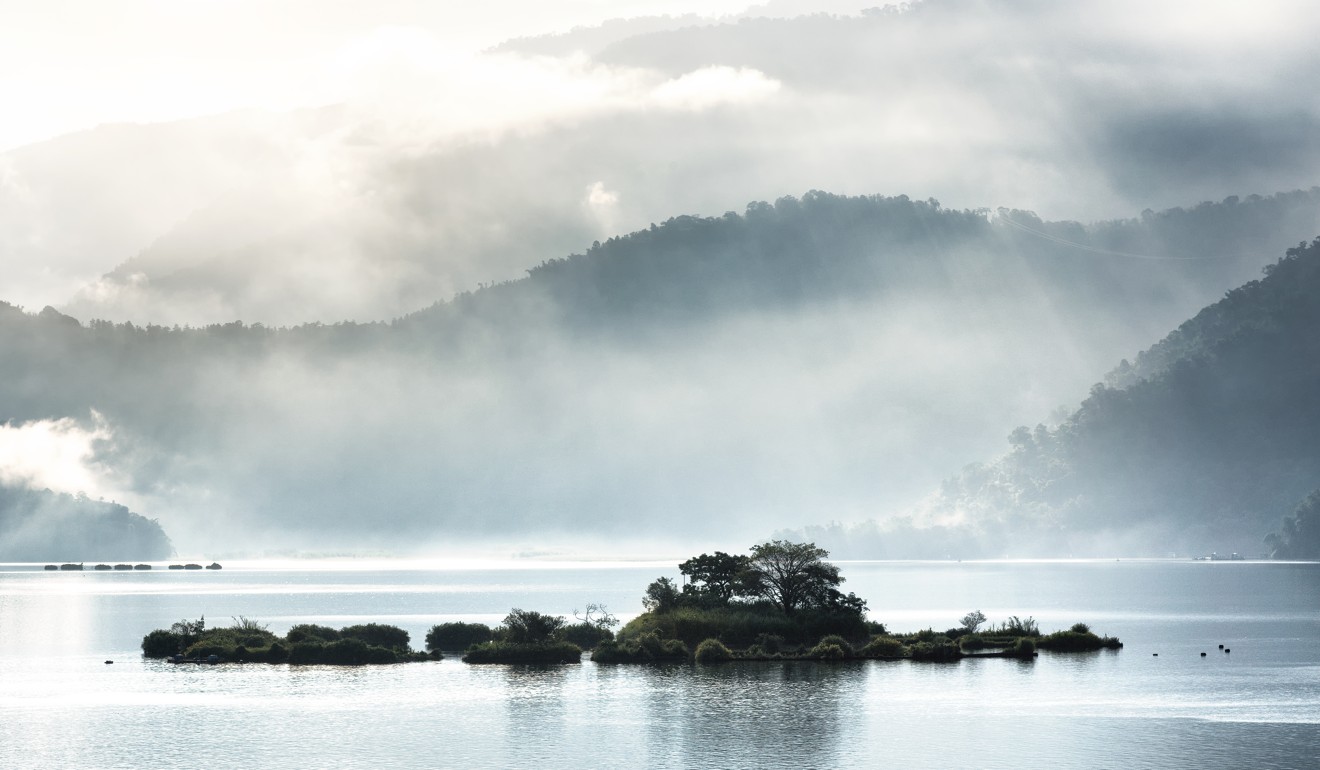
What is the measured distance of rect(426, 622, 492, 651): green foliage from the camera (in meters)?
140

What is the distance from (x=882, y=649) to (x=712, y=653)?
14883 mm

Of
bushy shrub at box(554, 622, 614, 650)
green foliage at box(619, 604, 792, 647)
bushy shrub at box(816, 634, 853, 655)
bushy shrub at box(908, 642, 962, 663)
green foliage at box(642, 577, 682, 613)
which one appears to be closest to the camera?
bushy shrub at box(816, 634, 853, 655)

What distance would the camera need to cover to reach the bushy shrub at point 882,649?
129250 mm

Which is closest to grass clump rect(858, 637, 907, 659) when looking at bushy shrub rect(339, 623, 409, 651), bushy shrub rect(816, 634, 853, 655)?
bushy shrub rect(816, 634, 853, 655)

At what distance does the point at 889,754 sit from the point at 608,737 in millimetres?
16672

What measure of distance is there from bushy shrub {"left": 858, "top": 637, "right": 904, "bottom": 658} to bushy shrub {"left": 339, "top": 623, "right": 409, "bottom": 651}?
136ft

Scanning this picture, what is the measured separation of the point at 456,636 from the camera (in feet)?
461

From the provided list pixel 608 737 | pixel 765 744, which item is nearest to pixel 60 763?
pixel 608 737

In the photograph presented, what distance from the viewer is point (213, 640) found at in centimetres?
13650

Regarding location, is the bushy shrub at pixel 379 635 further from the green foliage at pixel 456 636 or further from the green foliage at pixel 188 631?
the green foliage at pixel 188 631

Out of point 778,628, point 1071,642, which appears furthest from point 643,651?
point 1071,642

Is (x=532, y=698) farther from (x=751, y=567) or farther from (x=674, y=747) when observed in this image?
(x=751, y=567)

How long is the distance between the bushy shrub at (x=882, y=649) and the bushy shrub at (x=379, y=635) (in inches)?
1627

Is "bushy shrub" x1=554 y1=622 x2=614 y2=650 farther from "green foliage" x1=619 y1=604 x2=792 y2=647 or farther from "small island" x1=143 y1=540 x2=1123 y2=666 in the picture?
"green foliage" x1=619 y1=604 x2=792 y2=647
